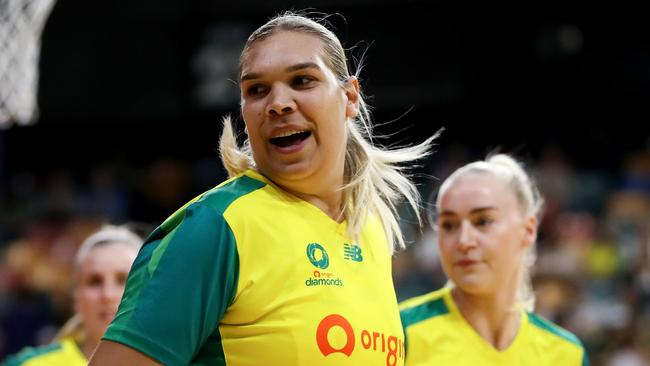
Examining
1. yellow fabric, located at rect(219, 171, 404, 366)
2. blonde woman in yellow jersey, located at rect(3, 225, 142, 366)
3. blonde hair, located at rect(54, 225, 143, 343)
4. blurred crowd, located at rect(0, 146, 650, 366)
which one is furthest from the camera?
blurred crowd, located at rect(0, 146, 650, 366)

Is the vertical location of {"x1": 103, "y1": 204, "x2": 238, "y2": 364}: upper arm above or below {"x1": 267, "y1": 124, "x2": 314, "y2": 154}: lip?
below

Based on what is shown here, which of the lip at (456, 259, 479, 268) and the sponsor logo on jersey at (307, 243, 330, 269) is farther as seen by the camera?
the lip at (456, 259, 479, 268)

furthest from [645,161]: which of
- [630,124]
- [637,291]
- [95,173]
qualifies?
[95,173]

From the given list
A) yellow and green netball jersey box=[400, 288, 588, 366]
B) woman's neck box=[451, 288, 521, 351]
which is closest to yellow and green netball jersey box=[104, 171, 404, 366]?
yellow and green netball jersey box=[400, 288, 588, 366]

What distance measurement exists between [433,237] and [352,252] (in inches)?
241

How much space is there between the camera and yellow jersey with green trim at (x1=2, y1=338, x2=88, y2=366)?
4375mm

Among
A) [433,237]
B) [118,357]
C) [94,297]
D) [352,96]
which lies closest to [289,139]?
[352,96]

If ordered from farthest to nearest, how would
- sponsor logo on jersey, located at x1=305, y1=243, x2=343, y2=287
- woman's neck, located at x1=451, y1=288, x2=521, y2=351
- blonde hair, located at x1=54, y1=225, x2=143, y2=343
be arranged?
blonde hair, located at x1=54, y1=225, x2=143, y2=343 → woman's neck, located at x1=451, y1=288, x2=521, y2=351 → sponsor logo on jersey, located at x1=305, y1=243, x2=343, y2=287

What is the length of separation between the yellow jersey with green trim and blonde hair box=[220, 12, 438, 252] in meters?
1.71

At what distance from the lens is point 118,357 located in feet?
7.63


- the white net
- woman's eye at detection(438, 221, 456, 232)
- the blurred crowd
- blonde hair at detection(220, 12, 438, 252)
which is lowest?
the blurred crowd

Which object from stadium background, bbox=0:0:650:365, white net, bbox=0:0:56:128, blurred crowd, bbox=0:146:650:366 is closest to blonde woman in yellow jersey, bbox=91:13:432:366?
white net, bbox=0:0:56:128

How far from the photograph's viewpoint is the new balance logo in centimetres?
283

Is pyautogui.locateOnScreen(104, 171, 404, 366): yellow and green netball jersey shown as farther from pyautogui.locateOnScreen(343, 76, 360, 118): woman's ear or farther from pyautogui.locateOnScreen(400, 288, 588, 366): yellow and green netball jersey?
pyautogui.locateOnScreen(400, 288, 588, 366): yellow and green netball jersey
